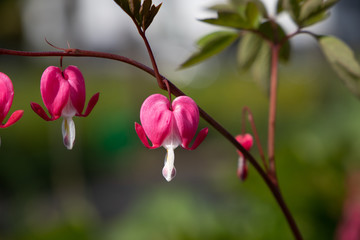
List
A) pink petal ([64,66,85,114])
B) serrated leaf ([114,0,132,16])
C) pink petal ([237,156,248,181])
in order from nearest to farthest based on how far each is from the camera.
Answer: serrated leaf ([114,0,132,16]) < pink petal ([64,66,85,114]) < pink petal ([237,156,248,181])

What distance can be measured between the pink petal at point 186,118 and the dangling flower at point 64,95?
121 mm

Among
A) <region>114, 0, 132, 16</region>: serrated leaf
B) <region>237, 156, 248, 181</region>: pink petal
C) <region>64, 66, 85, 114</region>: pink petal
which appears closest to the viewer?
<region>114, 0, 132, 16</region>: serrated leaf

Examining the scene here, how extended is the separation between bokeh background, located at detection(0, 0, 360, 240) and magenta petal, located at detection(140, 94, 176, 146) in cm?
15

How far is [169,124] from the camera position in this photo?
617mm

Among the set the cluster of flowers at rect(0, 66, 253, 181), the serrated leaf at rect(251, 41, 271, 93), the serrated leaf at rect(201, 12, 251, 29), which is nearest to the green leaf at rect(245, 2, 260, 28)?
the serrated leaf at rect(201, 12, 251, 29)

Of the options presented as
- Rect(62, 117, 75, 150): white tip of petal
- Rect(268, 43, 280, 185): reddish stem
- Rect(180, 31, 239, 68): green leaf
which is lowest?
Rect(268, 43, 280, 185): reddish stem

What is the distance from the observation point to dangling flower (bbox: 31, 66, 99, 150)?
618 mm

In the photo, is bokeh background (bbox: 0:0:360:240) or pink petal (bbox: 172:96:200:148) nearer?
pink petal (bbox: 172:96:200:148)

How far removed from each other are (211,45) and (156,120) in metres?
0.23

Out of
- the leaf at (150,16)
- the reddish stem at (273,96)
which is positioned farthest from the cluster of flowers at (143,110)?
the reddish stem at (273,96)

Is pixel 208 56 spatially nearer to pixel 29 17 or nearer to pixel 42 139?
pixel 42 139

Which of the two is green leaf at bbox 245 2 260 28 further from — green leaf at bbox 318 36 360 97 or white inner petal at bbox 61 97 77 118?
white inner petal at bbox 61 97 77 118

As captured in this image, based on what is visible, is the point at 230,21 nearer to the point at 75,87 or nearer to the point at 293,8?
the point at 293,8

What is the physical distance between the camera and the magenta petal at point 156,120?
0.62 m
